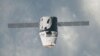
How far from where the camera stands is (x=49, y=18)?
343 ft

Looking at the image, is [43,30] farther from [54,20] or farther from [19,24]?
[19,24]

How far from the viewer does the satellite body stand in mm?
104250

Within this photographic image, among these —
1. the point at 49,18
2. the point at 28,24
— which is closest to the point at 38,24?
the point at 28,24

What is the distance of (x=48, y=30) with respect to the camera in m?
104

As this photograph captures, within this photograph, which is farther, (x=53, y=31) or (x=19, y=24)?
(x=19, y=24)

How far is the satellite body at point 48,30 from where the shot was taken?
104 m

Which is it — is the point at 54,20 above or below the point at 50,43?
above

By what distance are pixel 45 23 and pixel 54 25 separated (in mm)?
2783

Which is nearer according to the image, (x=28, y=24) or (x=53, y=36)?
(x=53, y=36)

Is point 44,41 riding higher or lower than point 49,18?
lower

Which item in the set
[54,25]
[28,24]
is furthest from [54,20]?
[28,24]

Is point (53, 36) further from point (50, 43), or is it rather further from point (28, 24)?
point (28, 24)

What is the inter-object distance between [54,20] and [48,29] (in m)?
3.30

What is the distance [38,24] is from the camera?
11544cm
